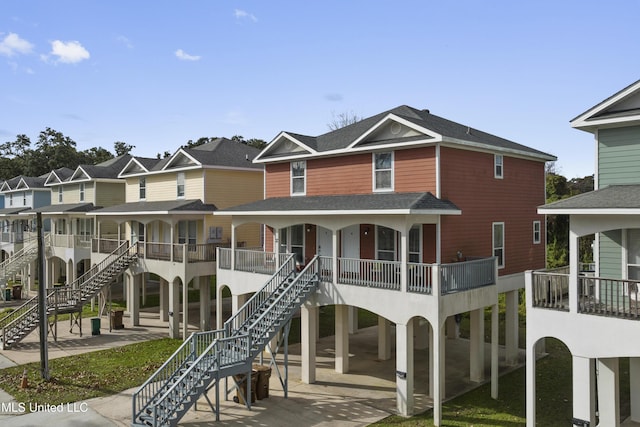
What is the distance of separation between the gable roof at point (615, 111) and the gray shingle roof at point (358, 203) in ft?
15.4

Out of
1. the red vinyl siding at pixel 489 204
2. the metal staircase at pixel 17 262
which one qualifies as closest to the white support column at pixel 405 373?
the red vinyl siding at pixel 489 204

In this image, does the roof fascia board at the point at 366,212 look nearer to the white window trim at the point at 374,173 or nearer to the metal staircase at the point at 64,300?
the white window trim at the point at 374,173

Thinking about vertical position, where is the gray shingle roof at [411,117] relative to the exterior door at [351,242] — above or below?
above

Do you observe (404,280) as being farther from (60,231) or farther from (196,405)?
(60,231)

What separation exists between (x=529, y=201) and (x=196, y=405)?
1614 centimetres

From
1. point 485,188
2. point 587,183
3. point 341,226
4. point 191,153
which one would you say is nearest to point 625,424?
point 485,188

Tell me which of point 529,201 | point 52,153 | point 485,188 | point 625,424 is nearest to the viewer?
point 625,424

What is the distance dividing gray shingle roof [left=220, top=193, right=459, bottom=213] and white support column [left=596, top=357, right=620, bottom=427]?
6.27 m

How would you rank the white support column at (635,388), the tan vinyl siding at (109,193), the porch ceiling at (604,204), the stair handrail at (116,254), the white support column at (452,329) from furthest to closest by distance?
the tan vinyl siding at (109,193) < the stair handrail at (116,254) < the white support column at (452,329) < the white support column at (635,388) < the porch ceiling at (604,204)

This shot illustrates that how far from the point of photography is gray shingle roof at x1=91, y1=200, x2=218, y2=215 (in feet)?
85.9

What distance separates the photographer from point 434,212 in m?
16.1

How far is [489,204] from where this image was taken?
2020 centimetres

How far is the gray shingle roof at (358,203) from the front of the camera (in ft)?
54.2

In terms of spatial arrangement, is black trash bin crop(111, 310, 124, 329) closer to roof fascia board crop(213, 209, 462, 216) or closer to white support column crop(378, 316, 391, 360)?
roof fascia board crop(213, 209, 462, 216)
